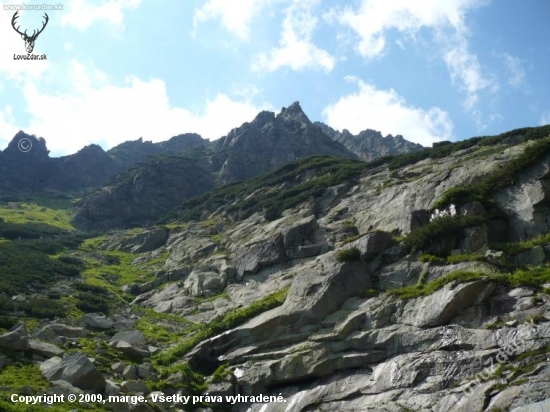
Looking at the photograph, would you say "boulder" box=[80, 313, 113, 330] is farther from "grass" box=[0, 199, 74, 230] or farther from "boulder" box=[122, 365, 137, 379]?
"grass" box=[0, 199, 74, 230]

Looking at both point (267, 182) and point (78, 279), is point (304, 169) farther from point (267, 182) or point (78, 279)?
point (78, 279)

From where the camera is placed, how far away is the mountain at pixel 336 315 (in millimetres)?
18484

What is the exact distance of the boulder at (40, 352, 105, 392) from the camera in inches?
779

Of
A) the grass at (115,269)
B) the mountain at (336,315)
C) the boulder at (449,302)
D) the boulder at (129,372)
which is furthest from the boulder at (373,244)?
the grass at (115,269)

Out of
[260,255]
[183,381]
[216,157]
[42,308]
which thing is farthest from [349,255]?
[216,157]

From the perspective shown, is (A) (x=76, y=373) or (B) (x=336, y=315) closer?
(A) (x=76, y=373)

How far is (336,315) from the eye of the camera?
82.0 ft

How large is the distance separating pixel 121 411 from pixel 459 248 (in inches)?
785

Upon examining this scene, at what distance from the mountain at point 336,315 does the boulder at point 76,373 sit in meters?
0.06

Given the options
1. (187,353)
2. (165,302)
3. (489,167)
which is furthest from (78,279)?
(489,167)

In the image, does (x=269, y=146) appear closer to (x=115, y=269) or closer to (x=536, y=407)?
(x=115, y=269)

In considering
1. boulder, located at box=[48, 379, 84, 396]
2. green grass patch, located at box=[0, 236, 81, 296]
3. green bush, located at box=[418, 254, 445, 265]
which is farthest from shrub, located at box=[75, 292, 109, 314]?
green bush, located at box=[418, 254, 445, 265]

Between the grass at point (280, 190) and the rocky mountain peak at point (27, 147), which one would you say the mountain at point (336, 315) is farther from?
the rocky mountain peak at point (27, 147)

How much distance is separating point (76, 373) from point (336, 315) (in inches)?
500
